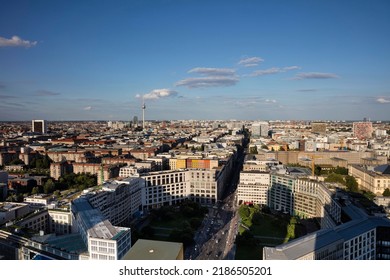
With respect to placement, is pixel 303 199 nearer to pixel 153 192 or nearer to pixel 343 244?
pixel 153 192

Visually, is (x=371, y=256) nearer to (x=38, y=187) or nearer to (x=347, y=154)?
(x=38, y=187)

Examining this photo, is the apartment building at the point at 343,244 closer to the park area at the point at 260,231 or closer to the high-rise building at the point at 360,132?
the park area at the point at 260,231

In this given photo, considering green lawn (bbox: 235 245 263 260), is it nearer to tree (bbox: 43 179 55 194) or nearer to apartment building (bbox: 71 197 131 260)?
apartment building (bbox: 71 197 131 260)

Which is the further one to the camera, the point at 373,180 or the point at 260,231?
the point at 373,180

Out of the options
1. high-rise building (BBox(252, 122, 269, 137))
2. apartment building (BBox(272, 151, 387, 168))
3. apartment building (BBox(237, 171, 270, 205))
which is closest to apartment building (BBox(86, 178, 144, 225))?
apartment building (BBox(237, 171, 270, 205))

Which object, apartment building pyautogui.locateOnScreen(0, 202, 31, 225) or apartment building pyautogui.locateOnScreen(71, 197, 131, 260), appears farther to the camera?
apartment building pyautogui.locateOnScreen(0, 202, 31, 225)

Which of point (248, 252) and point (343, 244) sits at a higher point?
point (343, 244)

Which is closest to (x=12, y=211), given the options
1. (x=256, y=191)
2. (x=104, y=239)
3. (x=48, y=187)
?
(x=104, y=239)
